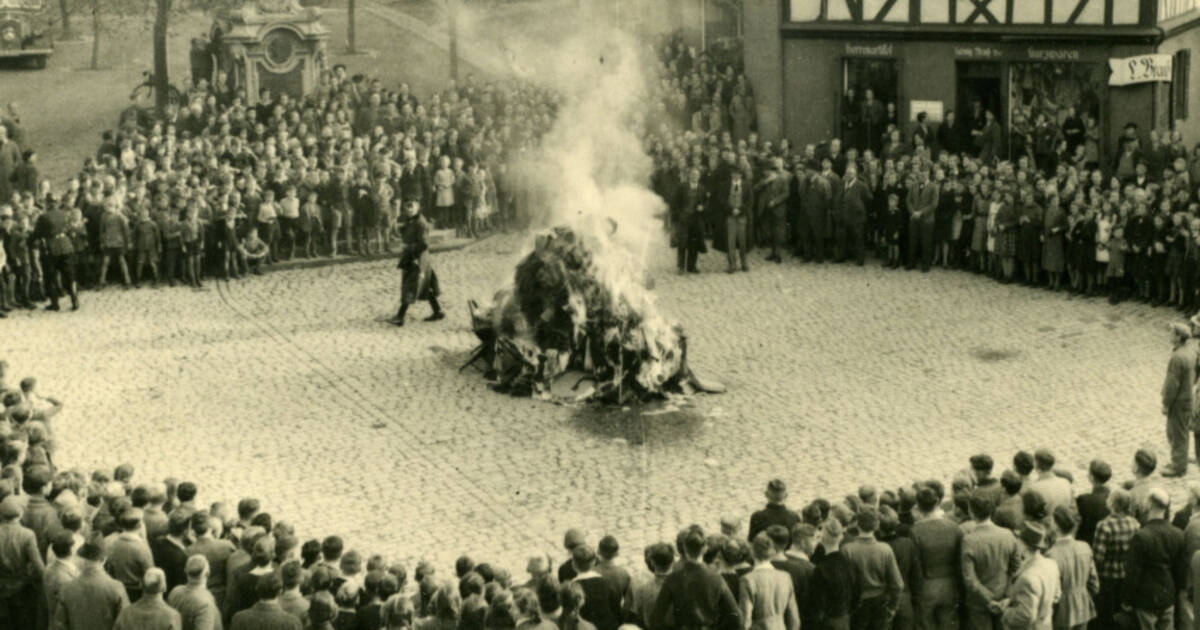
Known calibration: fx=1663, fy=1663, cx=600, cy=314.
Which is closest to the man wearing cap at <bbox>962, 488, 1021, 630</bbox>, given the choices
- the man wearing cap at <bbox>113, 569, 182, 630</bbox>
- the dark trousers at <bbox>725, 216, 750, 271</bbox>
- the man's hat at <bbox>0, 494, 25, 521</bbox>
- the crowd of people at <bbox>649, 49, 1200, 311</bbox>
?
the man wearing cap at <bbox>113, 569, 182, 630</bbox>

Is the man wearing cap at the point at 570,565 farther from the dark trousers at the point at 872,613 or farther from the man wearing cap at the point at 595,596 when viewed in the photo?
the dark trousers at the point at 872,613

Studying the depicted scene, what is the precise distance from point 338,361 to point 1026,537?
→ 40.7 ft

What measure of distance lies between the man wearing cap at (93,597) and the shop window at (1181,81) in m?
23.9

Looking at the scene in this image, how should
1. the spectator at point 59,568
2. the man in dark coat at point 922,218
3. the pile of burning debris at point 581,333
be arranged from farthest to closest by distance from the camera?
the man in dark coat at point 922,218 → the pile of burning debris at point 581,333 → the spectator at point 59,568

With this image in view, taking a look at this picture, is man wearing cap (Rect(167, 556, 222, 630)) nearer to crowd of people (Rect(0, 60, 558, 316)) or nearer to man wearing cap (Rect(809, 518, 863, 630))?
man wearing cap (Rect(809, 518, 863, 630))

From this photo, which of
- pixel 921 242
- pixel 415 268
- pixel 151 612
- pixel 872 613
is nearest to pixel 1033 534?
pixel 872 613

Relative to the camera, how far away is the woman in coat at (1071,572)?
1111 centimetres

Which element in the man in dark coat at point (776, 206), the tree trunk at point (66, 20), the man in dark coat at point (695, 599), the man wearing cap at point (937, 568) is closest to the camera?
the man in dark coat at point (695, 599)

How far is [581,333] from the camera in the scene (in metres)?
20.0

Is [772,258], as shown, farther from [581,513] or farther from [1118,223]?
[581,513]

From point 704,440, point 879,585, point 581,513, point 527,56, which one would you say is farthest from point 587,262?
point 527,56

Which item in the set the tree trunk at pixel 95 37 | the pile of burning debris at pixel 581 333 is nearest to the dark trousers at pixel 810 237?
the pile of burning debris at pixel 581 333

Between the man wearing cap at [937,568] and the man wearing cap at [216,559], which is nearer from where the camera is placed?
the man wearing cap at [937,568]

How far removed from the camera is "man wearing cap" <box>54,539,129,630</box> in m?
10.8
